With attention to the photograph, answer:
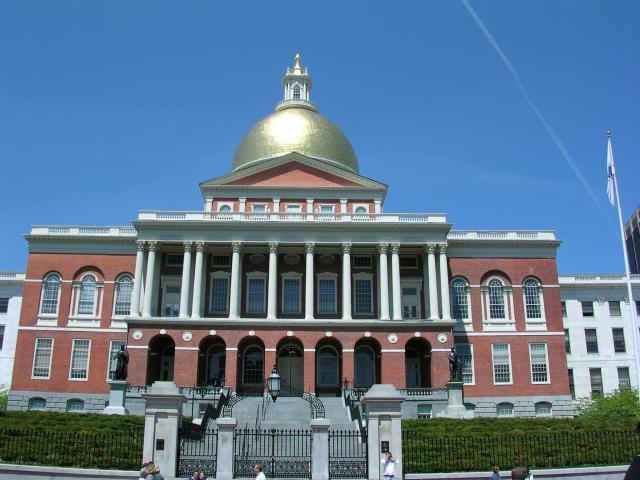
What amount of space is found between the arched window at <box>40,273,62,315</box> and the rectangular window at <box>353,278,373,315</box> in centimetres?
2258

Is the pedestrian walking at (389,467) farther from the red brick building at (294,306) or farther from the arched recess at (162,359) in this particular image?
the arched recess at (162,359)

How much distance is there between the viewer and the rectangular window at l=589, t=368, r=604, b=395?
Result: 2459 inches

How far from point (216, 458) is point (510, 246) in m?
38.2

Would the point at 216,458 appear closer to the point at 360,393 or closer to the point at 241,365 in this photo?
the point at 360,393

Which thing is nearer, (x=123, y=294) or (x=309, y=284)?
(x=309, y=284)

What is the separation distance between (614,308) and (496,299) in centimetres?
1647

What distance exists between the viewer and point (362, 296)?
179ft

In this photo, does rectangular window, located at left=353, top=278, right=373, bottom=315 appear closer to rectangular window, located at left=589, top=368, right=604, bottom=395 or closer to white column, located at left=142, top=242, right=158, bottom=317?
white column, located at left=142, top=242, right=158, bottom=317

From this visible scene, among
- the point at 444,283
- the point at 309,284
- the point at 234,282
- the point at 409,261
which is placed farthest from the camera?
the point at 409,261

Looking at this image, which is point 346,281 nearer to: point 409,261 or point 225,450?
point 409,261

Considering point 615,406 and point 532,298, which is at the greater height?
point 532,298

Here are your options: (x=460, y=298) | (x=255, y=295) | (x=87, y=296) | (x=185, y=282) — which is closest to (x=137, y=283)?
(x=185, y=282)

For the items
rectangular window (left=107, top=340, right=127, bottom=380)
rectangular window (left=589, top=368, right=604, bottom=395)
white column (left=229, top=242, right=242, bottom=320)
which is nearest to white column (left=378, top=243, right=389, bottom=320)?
white column (left=229, top=242, right=242, bottom=320)

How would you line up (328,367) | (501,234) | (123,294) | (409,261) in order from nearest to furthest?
(328,367) → (123,294) → (409,261) → (501,234)
